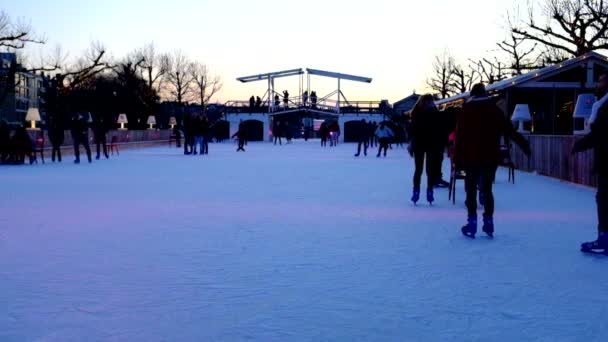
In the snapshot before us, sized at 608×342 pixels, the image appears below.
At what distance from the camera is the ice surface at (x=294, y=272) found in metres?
3.41

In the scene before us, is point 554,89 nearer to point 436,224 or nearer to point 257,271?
point 436,224

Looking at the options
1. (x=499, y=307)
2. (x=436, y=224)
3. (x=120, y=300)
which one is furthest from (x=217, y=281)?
(x=436, y=224)

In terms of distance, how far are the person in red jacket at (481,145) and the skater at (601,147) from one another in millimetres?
819

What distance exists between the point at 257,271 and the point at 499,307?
1685 mm

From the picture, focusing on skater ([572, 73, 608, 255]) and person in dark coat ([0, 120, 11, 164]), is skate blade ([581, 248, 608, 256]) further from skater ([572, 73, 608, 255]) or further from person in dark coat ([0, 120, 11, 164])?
person in dark coat ([0, 120, 11, 164])

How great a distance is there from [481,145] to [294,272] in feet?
7.76

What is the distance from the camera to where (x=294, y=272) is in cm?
476

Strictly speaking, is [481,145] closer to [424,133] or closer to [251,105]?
[424,133]

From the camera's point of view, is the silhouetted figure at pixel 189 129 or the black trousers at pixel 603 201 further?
the silhouetted figure at pixel 189 129

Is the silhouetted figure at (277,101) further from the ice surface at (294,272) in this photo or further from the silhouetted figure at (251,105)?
the ice surface at (294,272)

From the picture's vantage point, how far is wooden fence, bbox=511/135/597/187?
11977mm

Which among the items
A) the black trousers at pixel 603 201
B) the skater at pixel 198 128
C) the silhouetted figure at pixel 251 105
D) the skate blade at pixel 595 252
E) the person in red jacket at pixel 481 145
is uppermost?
the silhouetted figure at pixel 251 105

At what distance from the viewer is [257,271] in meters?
4.79

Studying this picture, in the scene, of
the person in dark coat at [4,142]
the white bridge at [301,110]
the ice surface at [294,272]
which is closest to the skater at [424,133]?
the ice surface at [294,272]
